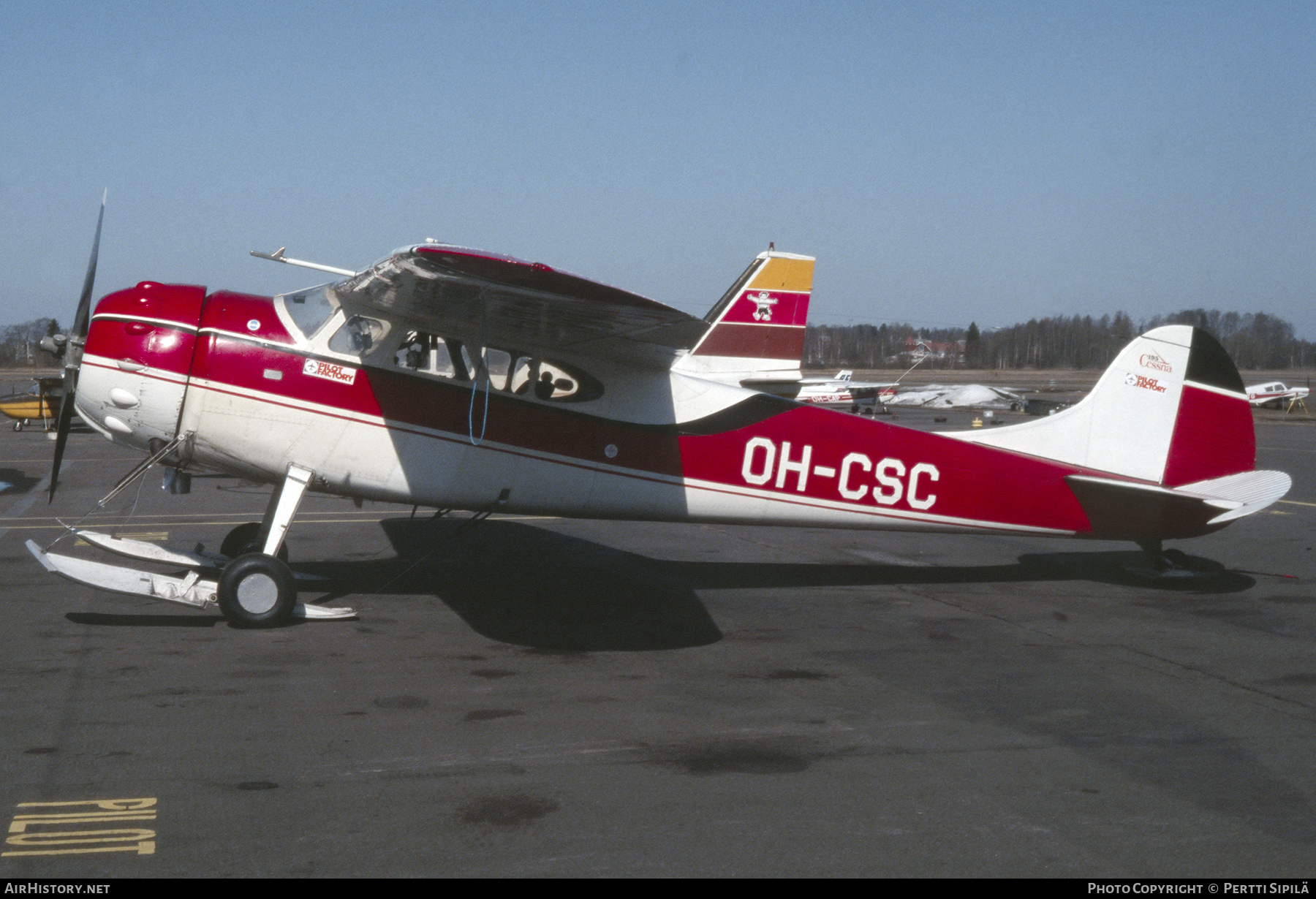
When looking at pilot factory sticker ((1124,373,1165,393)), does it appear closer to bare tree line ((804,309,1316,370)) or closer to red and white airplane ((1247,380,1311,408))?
red and white airplane ((1247,380,1311,408))

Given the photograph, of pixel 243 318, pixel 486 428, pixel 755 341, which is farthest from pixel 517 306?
pixel 755 341

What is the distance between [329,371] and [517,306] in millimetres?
1791

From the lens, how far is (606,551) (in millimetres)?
11914

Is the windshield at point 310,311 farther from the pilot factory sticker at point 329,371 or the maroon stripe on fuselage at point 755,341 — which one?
the maroon stripe on fuselage at point 755,341

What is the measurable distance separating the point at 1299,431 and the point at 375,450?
123 feet

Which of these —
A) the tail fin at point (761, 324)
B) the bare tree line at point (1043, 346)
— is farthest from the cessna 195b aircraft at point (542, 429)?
the bare tree line at point (1043, 346)

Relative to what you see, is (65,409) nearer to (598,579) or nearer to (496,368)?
(496,368)

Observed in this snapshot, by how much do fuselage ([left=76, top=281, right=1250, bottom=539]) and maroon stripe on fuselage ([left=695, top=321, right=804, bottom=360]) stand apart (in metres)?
12.0

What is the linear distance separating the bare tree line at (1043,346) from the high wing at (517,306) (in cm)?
12721

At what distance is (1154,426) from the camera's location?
1018cm

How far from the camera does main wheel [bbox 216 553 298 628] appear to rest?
7.83m

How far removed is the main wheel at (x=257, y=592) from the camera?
783cm
